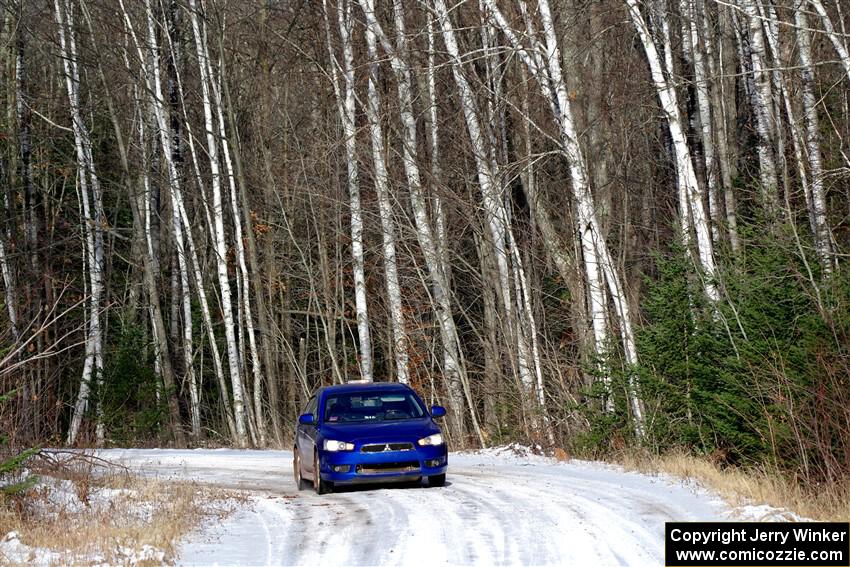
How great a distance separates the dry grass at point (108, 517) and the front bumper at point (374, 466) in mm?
1485

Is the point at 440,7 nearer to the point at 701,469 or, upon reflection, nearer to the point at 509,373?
the point at 509,373

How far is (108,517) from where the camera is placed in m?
12.6

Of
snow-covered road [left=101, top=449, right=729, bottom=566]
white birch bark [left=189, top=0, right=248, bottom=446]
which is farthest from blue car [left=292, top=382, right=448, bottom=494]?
white birch bark [left=189, top=0, right=248, bottom=446]

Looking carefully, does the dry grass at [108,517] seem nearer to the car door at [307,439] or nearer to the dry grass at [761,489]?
the car door at [307,439]

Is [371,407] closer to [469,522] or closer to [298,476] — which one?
[298,476]

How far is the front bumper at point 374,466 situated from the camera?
51.5 feet

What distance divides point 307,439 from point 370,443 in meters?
1.52

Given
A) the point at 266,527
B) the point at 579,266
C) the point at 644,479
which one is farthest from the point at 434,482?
the point at 579,266

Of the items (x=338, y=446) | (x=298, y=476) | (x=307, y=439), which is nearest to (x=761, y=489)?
(x=338, y=446)

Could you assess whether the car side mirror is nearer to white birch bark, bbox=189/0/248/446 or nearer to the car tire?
the car tire

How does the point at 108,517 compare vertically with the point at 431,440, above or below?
below

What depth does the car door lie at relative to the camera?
54.5ft

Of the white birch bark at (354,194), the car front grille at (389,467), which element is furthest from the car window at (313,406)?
the white birch bark at (354,194)

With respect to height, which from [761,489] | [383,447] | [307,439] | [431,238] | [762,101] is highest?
[762,101]
